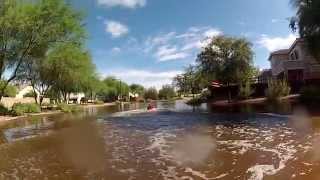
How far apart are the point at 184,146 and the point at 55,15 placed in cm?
3491

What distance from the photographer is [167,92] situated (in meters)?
172

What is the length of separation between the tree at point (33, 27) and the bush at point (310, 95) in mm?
27162

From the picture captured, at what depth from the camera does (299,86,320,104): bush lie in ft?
146

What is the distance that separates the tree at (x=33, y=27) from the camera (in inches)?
1774

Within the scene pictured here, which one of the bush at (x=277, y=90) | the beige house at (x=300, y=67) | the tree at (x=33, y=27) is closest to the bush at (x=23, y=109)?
the tree at (x=33, y=27)

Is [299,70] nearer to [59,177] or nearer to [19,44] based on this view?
[19,44]

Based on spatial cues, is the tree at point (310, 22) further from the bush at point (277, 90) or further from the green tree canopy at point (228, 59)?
the green tree canopy at point (228, 59)

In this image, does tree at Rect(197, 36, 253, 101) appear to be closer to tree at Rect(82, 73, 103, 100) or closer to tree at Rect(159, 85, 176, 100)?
tree at Rect(82, 73, 103, 100)

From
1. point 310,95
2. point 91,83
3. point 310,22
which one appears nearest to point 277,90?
point 310,95

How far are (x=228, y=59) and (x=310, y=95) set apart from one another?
23292mm

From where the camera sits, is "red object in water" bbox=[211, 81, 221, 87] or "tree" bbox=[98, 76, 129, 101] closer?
"red object in water" bbox=[211, 81, 221, 87]

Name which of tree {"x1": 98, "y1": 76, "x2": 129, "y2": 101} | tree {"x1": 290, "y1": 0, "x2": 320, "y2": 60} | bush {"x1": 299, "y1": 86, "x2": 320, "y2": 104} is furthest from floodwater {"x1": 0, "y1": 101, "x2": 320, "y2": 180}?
tree {"x1": 98, "y1": 76, "x2": 129, "y2": 101}

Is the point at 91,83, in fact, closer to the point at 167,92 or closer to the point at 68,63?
the point at 68,63

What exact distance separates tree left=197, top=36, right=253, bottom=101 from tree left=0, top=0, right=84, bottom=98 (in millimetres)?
25503
